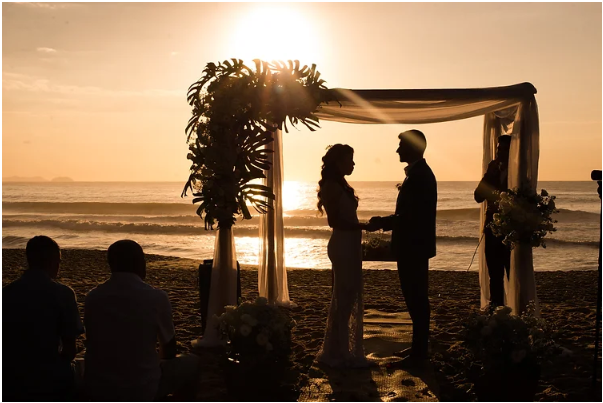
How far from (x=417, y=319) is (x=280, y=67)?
2.77 meters

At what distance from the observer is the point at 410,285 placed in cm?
593

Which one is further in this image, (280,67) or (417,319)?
(280,67)

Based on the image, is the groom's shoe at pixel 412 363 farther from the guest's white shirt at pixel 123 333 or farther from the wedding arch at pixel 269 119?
the guest's white shirt at pixel 123 333

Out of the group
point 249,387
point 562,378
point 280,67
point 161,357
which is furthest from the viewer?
point 280,67

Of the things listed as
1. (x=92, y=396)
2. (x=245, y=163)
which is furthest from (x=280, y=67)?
(x=92, y=396)

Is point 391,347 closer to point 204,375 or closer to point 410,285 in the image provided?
point 410,285

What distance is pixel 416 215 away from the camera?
5867mm

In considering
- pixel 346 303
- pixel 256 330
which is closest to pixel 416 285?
pixel 346 303

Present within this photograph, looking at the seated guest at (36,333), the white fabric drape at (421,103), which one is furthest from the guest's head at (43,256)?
the white fabric drape at (421,103)

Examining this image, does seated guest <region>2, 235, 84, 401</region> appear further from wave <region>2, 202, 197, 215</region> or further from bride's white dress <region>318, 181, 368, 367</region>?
wave <region>2, 202, 197, 215</region>

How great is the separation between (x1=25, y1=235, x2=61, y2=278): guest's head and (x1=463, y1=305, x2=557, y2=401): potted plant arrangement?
3.14 m

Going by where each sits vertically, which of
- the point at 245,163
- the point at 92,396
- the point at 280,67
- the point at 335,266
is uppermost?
the point at 280,67

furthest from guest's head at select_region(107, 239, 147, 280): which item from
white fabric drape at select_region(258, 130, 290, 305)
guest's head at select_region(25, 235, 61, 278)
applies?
white fabric drape at select_region(258, 130, 290, 305)

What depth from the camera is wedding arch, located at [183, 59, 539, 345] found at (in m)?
6.47
